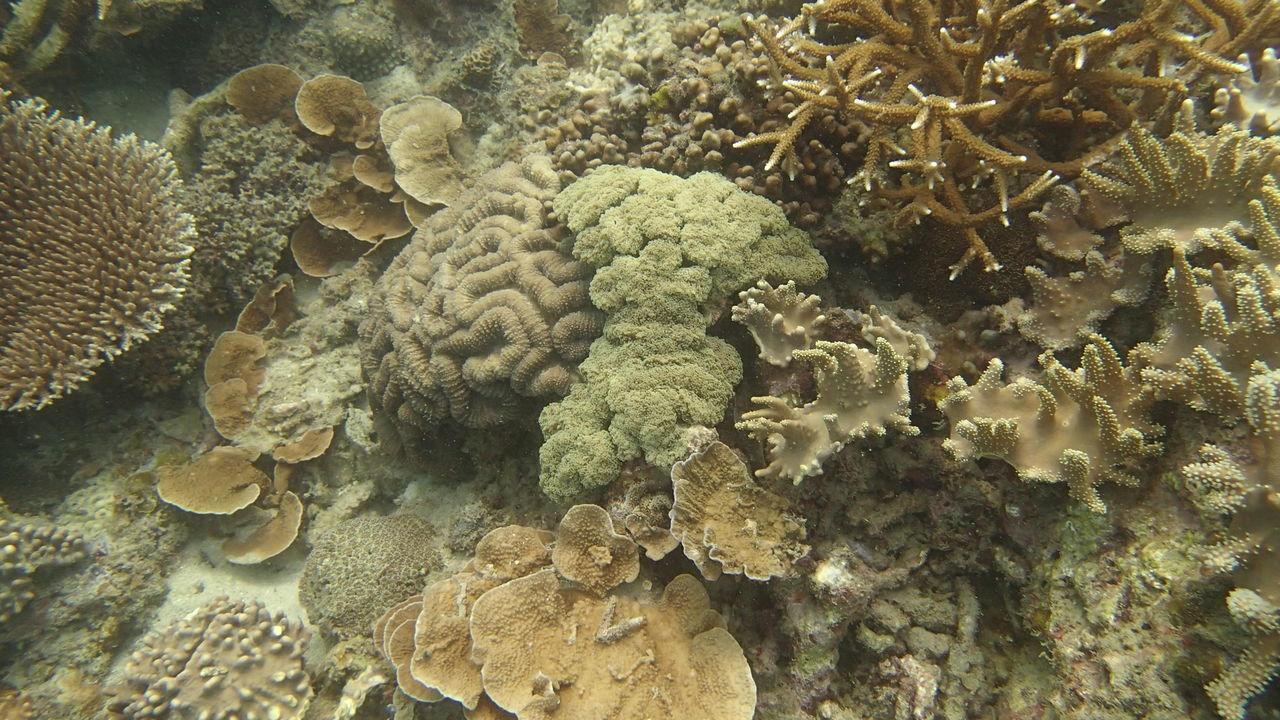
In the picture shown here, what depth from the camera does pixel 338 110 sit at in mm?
6434

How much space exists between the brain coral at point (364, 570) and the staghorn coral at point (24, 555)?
6.83 ft

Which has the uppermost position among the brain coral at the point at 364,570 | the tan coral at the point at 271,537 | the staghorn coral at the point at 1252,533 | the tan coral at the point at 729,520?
the staghorn coral at the point at 1252,533

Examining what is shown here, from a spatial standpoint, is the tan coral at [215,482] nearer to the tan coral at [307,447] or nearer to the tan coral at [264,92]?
the tan coral at [307,447]

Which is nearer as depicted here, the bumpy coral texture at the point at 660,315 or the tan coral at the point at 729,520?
the tan coral at the point at 729,520

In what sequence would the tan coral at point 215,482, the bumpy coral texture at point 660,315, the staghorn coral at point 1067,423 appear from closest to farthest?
the staghorn coral at point 1067,423, the bumpy coral texture at point 660,315, the tan coral at point 215,482

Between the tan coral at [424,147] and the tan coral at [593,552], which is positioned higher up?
the tan coral at [424,147]

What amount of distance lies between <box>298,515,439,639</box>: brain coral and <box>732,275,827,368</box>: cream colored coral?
3.16 m

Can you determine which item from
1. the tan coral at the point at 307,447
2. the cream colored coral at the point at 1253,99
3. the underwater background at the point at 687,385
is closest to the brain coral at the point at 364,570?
the underwater background at the point at 687,385

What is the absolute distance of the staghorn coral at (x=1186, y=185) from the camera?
261 cm

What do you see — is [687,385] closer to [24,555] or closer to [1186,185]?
[1186,185]

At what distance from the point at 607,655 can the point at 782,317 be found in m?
2.17

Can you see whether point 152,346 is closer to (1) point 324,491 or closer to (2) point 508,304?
(1) point 324,491

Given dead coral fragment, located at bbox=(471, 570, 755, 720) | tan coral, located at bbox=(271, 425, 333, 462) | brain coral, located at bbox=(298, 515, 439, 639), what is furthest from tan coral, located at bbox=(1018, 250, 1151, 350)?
tan coral, located at bbox=(271, 425, 333, 462)

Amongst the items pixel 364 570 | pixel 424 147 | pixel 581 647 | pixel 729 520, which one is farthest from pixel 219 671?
pixel 424 147
